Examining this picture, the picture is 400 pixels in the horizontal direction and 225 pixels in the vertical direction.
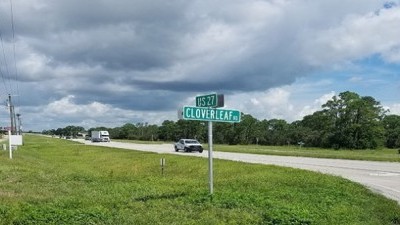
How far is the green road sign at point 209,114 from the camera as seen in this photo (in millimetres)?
12164

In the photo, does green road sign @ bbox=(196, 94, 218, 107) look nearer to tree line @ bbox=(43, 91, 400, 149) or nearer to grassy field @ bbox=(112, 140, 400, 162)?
grassy field @ bbox=(112, 140, 400, 162)

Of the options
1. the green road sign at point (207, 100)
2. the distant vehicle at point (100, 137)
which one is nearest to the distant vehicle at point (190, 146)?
the green road sign at point (207, 100)

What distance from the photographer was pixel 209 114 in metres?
12.5

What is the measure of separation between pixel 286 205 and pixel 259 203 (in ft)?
2.16

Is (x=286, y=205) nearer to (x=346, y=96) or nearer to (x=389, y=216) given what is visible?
(x=389, y=216)

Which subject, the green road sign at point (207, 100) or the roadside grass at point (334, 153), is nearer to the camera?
the green road sign at point (207, 100)

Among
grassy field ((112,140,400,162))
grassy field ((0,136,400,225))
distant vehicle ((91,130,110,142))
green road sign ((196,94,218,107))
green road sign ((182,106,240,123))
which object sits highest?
green road sign ((196,94,218,107))

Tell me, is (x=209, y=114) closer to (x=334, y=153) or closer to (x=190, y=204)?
(x=190, y=204)

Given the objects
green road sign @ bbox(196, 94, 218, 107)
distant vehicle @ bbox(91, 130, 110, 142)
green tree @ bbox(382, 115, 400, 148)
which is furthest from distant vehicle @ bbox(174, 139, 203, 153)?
distant vehicle @ bbox(91, 130, 110, 142)

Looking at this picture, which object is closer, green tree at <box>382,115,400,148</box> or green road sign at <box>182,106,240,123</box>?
green road sign at <box>182,106,240,123</box>

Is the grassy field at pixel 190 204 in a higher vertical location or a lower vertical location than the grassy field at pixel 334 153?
higher

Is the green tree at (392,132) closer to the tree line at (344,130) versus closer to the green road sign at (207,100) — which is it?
the tree line at (344,130)

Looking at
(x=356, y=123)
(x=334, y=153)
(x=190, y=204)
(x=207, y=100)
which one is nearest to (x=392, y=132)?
(x=356, y=123)

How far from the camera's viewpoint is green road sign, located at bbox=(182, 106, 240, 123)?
1216 centimetres
